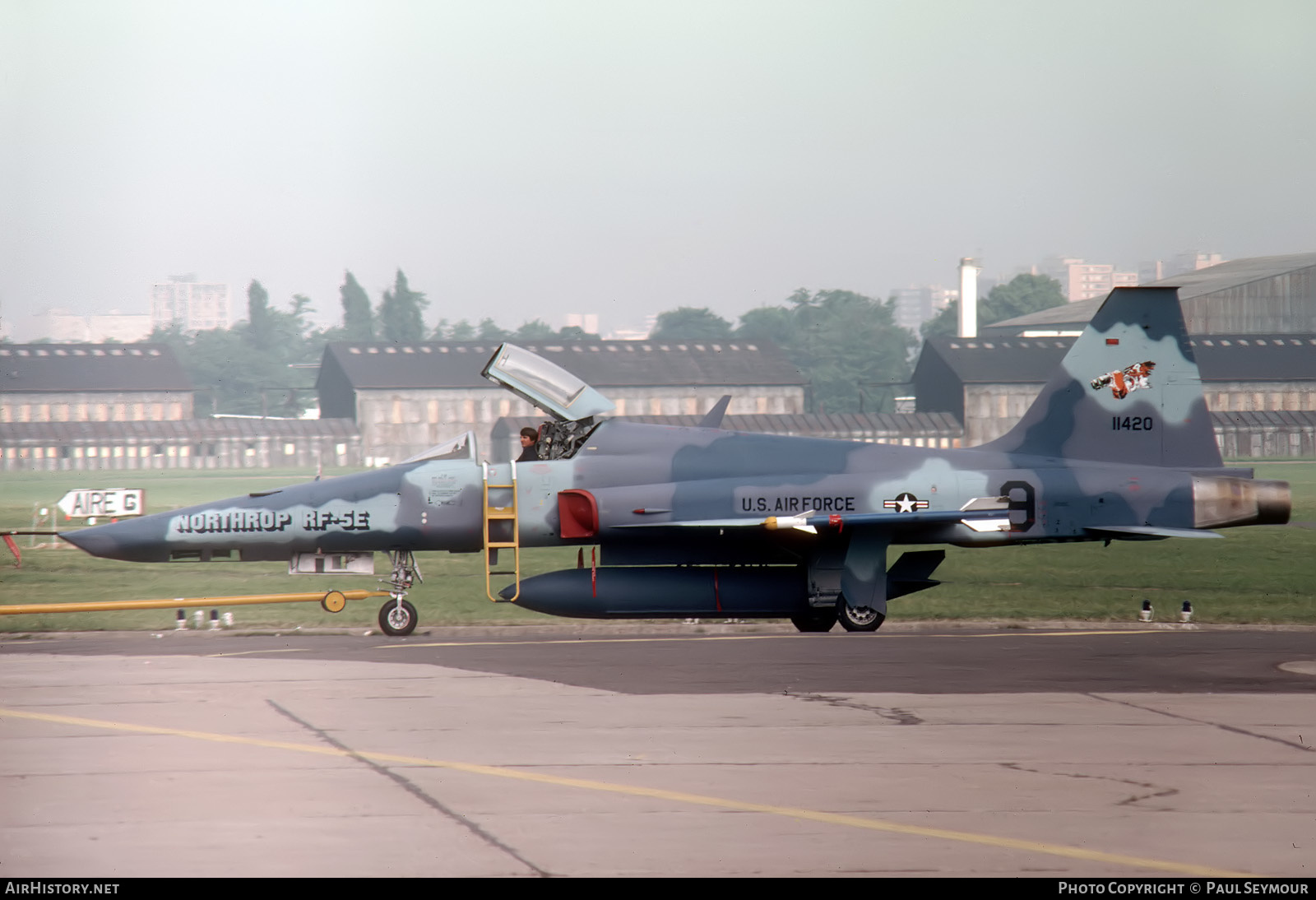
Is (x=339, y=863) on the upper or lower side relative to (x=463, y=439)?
lower

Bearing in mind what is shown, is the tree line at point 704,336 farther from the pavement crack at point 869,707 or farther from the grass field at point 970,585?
Answer: the pavement crack at point 869,707

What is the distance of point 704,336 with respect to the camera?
293ft

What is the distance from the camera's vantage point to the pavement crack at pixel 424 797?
6898 millimetres

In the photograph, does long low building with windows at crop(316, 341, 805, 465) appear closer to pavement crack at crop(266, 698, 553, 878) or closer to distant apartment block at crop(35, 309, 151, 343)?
distant apartment block at crop(35, 309, 151, 343)

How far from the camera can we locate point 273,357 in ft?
325

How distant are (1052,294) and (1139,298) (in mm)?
82282

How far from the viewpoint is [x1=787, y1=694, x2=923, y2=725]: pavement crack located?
1105 centimetres

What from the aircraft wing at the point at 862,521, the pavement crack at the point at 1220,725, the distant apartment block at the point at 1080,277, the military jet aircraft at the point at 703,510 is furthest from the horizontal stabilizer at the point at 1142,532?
the distant apartment block at the point at 1080,277

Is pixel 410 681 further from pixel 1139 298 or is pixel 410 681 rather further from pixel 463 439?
pixel 1139 298

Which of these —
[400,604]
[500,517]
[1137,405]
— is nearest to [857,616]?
[500,517]

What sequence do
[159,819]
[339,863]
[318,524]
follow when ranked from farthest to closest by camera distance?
[318,524], [159,819], [339,863]

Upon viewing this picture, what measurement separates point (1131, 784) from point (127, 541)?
39.5ft

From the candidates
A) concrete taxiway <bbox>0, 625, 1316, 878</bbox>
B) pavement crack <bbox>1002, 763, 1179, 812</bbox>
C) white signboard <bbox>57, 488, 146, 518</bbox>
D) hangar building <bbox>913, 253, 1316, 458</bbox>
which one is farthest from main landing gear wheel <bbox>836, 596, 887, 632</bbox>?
hangar building <bbox>913, 253, 1316, 458</bbox>

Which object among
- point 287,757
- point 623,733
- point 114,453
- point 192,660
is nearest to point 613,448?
point 192,660
